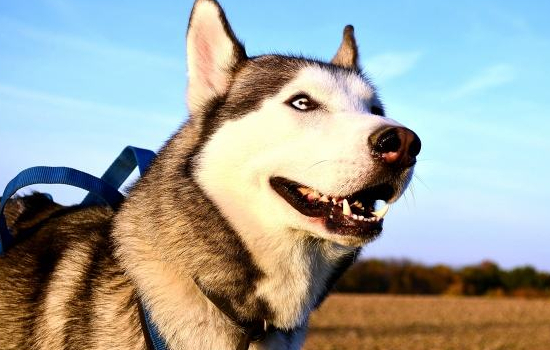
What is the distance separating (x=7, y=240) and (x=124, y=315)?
1210mm

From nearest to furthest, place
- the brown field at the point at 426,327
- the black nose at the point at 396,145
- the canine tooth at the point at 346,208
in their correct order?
the black nose at the point at 396,145
the canine tooth at the point at 346,208
the brown field at the point at 426,327

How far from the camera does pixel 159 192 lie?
3.52m

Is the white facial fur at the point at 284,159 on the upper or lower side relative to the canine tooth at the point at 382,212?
upper

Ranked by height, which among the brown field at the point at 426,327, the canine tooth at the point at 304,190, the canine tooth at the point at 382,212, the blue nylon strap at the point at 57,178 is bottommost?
the brown field at the point at 426,327

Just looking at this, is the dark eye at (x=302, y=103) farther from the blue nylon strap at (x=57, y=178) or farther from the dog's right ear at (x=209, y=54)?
the blue nylon strap at (x=57, y=178)

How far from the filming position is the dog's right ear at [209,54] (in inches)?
152

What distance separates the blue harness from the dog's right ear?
497mm

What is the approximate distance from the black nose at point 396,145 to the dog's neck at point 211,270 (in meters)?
0.51

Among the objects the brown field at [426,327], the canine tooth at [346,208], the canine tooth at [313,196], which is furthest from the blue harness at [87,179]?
the brown field at [426,327]

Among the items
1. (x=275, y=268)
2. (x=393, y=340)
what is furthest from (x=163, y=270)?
(x=393, y=340)

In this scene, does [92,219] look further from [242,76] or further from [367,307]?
[367,307]

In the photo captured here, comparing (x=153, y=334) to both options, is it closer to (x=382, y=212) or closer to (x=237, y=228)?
(x=237, y=228)

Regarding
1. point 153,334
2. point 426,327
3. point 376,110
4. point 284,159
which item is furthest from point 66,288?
point 426,327

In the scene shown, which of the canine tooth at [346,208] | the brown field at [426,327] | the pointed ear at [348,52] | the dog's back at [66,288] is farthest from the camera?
the brown field at [426,327]
